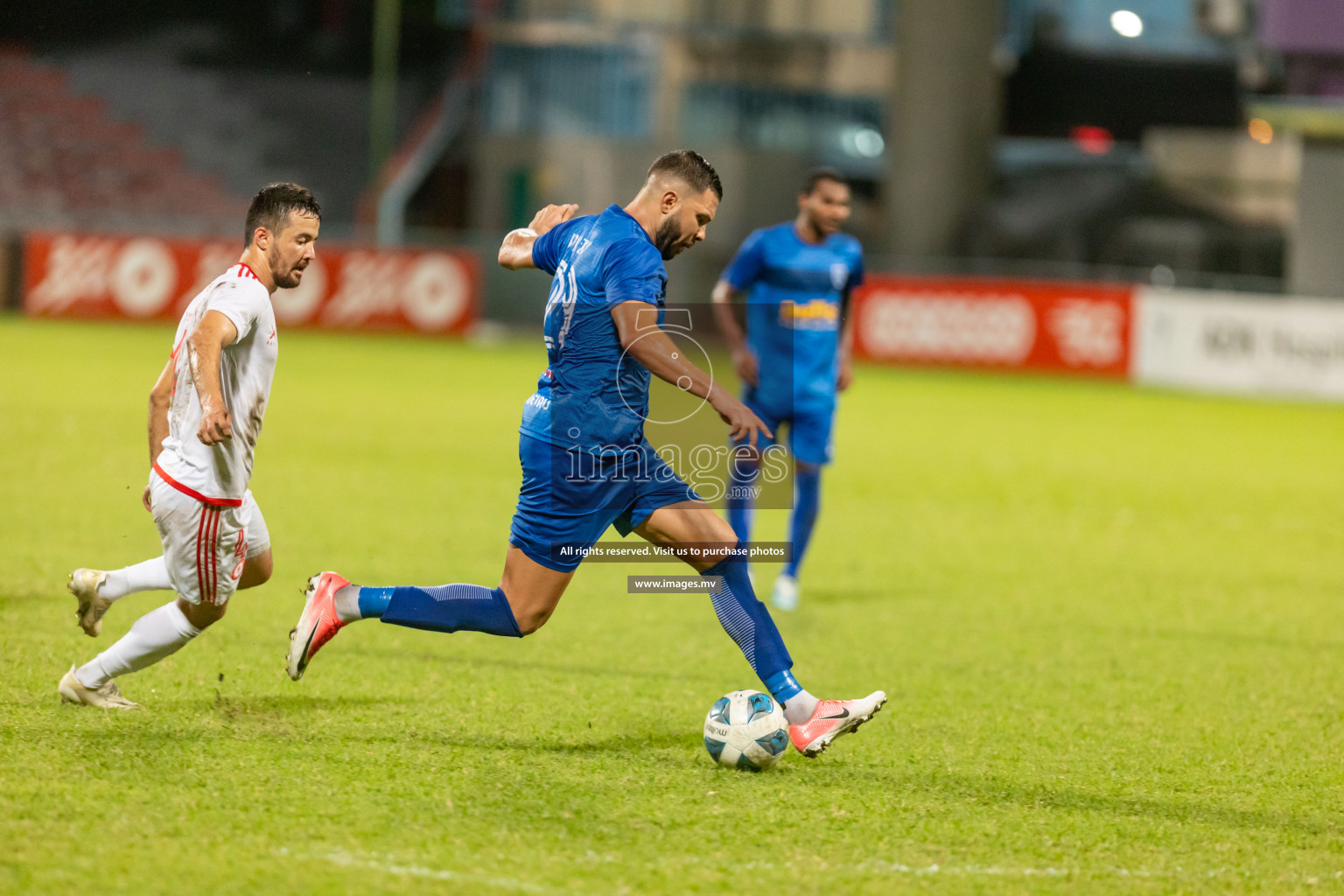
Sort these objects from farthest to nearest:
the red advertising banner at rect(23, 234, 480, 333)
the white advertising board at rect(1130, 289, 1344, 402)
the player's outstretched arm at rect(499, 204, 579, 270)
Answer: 1. the red advertising banner at rect(23, 234, 480, 333)
2. the white advertising board at rect(1130, 289, 1344, 402)
3. the player's outstretched arm at rect(499, 204, 579, 270)

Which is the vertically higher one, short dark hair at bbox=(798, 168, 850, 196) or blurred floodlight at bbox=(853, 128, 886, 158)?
blurred floodlight at bbox=(853, 128, 886, 158)

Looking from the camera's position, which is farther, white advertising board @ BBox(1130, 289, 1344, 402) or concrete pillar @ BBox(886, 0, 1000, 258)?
concrete pillar @ BBox(886, 0, 1000, 258)

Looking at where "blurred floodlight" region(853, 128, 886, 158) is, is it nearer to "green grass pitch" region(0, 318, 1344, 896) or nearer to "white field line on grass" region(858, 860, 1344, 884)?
"green grass pitch" region(0, 318, 1344, 896)

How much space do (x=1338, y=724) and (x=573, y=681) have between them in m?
3.18

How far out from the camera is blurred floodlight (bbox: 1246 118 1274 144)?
3072cm

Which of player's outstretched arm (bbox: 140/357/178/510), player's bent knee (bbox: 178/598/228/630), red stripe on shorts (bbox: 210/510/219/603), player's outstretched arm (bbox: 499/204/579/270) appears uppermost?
player's outstretched arm (bbox: 499/204/579/270)

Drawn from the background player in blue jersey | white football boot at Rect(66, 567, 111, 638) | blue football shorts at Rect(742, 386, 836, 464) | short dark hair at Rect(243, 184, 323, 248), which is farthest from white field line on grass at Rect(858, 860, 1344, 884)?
blue football shorts at Rect(742, 386, 836, 464)

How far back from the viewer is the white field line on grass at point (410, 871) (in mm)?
4094

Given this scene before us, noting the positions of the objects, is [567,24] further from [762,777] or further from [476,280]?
[762,777]

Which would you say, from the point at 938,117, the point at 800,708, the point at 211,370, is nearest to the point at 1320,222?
the point at 938,117

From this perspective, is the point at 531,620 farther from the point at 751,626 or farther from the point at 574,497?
the point at 751,626

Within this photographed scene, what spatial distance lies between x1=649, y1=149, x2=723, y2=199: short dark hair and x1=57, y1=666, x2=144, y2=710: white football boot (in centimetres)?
265

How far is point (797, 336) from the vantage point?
29.1 ft

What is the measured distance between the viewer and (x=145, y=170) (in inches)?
1395
